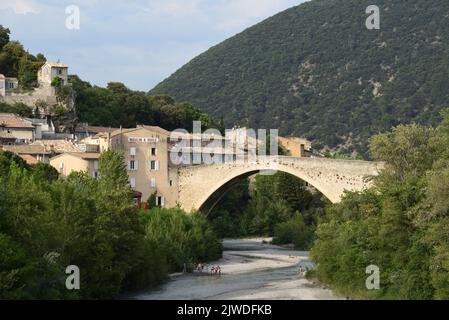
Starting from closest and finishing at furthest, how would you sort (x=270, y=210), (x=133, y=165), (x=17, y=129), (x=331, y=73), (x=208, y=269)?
1. (x=208, y=269)
2. (x=133, y=165)
3. (x=17, y=129)
4. (x=270, y=210)
5. (x=331, y=73)

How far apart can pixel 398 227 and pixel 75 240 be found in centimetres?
1113

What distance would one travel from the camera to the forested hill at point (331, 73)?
102m

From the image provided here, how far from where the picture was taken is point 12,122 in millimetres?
62406

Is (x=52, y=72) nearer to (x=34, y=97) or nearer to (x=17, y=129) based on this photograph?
(x=34, y=97)

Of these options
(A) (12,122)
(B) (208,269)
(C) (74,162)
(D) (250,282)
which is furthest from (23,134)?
(D) (250,282)

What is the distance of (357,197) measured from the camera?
43812mm

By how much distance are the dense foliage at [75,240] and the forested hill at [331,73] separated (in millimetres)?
57719

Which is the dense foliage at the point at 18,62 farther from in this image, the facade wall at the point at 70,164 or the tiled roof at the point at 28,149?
the facade wall at the point at 70,164

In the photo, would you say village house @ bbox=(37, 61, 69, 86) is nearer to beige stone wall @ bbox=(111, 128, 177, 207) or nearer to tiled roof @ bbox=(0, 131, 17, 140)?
tiled roof @ bbox=(0, 131, 17, 140)

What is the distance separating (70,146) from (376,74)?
186 ft

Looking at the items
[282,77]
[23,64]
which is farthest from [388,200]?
[282,77]

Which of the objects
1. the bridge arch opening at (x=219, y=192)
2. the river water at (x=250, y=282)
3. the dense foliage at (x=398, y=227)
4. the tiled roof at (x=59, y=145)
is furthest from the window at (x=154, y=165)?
the dense foliage at (x=398, y=227)

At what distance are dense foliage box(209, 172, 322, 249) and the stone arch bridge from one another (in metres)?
3.53
